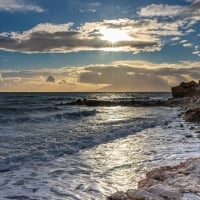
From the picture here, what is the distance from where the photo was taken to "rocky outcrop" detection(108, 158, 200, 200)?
7.89 m

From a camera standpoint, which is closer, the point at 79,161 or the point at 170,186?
the point at 170,186

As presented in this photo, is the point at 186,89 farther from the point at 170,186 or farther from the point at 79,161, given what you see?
the point at 170,186

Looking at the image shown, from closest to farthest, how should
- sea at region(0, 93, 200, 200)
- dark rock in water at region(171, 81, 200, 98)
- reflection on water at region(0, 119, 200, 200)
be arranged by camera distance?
reflection on water at region(0, 119, 200, 200), sea at region(0, 93, 200, 200), dark rock in water at region(171, 81, 200, 98)

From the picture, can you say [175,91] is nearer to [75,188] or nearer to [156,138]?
[156,138]

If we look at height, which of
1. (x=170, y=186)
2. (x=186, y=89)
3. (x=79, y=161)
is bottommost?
(x=79, y=161)

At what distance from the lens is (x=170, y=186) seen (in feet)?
28.2

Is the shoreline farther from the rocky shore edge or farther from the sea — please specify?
the sea

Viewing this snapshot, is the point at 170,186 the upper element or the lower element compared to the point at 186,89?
lower

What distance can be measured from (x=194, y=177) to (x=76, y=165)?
4686 mm

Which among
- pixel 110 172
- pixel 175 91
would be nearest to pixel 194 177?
pixel 110 172

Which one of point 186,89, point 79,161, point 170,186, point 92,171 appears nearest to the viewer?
point 170,186

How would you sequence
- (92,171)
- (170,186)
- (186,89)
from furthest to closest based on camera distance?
(186,89), (92,171), (170,186)

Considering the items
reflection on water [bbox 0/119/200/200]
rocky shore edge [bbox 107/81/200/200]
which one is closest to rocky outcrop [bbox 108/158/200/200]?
rocky shore edge [bbox 107/81/200/200]

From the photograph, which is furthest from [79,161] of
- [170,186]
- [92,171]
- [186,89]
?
[186,89]
